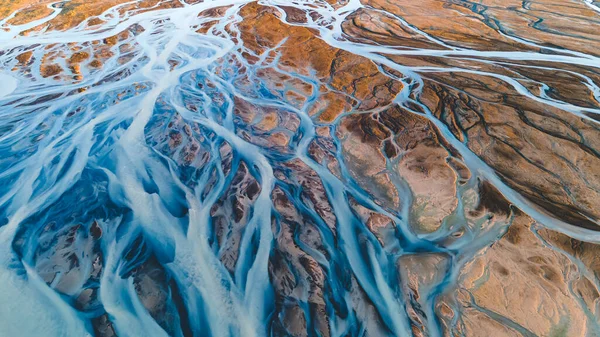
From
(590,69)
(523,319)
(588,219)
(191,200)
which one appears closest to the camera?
(523,319)

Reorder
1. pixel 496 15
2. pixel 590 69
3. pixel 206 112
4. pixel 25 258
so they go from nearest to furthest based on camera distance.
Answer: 1. pixel 25 258
2. pixel 206 112
3. pixel 590 69
4. pixel 496 15

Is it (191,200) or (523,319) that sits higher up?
(191,200)

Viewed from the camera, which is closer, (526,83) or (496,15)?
(526,83)

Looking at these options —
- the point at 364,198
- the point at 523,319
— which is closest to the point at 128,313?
the point at 364,198

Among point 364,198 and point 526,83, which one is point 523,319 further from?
point 526,83

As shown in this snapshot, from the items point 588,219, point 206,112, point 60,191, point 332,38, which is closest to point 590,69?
point 588,219

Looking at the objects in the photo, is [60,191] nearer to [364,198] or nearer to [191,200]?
[191,200]
